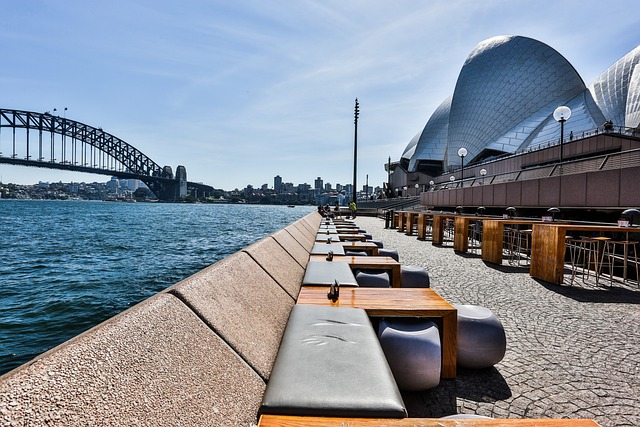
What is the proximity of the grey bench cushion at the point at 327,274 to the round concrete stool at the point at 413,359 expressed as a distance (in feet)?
4.28

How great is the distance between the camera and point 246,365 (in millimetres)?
2156

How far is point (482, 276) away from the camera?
8570 millimetres

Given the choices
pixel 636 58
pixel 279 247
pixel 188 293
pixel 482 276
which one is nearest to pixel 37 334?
pixel 279 247

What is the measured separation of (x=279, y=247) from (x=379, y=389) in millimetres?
3578

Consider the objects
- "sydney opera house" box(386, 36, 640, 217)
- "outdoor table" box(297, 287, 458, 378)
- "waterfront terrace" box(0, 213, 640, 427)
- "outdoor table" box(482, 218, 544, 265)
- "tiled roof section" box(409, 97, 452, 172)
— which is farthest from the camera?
"tiled roof section" box(409, 97, 452, 172)

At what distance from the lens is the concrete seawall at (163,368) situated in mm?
1217

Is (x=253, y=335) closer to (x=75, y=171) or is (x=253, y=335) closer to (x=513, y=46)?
(x=513, y=46)

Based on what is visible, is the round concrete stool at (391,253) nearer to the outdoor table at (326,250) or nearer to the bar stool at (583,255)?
the outdoor table at (326,250)

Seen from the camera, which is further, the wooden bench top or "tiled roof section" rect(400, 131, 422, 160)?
"tiled roof section" rect(400, 131, 422, 160)

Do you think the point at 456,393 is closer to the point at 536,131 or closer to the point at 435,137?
the point at 536,131

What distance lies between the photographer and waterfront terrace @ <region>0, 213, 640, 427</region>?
1.32m

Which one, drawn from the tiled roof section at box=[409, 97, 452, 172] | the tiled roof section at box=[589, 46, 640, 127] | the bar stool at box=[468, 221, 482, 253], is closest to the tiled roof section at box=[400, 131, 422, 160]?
the tiled roof section at box=[409, 97, 452, 172]

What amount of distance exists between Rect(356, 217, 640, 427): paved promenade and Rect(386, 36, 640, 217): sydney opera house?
590cm

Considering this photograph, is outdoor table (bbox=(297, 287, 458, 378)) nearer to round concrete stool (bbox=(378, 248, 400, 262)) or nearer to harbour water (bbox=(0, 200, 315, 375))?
round concrete stool (bbox=(378, 248, 400, 262))
